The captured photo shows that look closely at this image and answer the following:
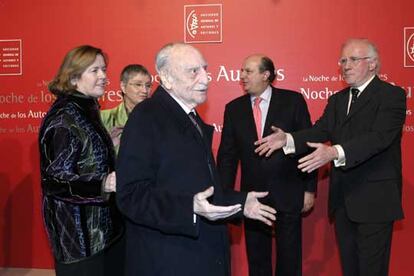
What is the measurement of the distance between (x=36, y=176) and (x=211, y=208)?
328 cm

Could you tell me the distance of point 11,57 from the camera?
466 centimetres

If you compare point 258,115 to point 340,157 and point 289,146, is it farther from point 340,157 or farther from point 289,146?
point 340,157

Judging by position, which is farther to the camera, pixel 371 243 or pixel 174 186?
pixel 371 243

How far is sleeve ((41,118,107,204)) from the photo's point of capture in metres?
2.34

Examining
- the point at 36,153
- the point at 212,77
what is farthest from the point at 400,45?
the point at 36,153

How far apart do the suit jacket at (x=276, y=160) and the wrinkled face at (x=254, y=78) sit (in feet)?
0.33

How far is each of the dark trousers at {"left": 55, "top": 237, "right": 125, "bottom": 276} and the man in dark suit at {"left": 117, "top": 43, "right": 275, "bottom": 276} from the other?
0.41 metres

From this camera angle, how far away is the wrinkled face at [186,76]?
2.10 m

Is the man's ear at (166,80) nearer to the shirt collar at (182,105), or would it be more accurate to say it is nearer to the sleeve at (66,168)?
the shirt collar at (182,105)

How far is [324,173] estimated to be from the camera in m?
4.29

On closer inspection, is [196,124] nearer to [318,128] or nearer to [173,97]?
[173,97]

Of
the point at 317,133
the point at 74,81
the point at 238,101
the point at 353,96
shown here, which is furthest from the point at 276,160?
the point at 74,81

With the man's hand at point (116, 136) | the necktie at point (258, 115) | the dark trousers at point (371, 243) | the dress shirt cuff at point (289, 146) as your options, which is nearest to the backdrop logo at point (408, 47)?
the necktie at point (258, 115)

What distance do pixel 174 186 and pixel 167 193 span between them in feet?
0.29
